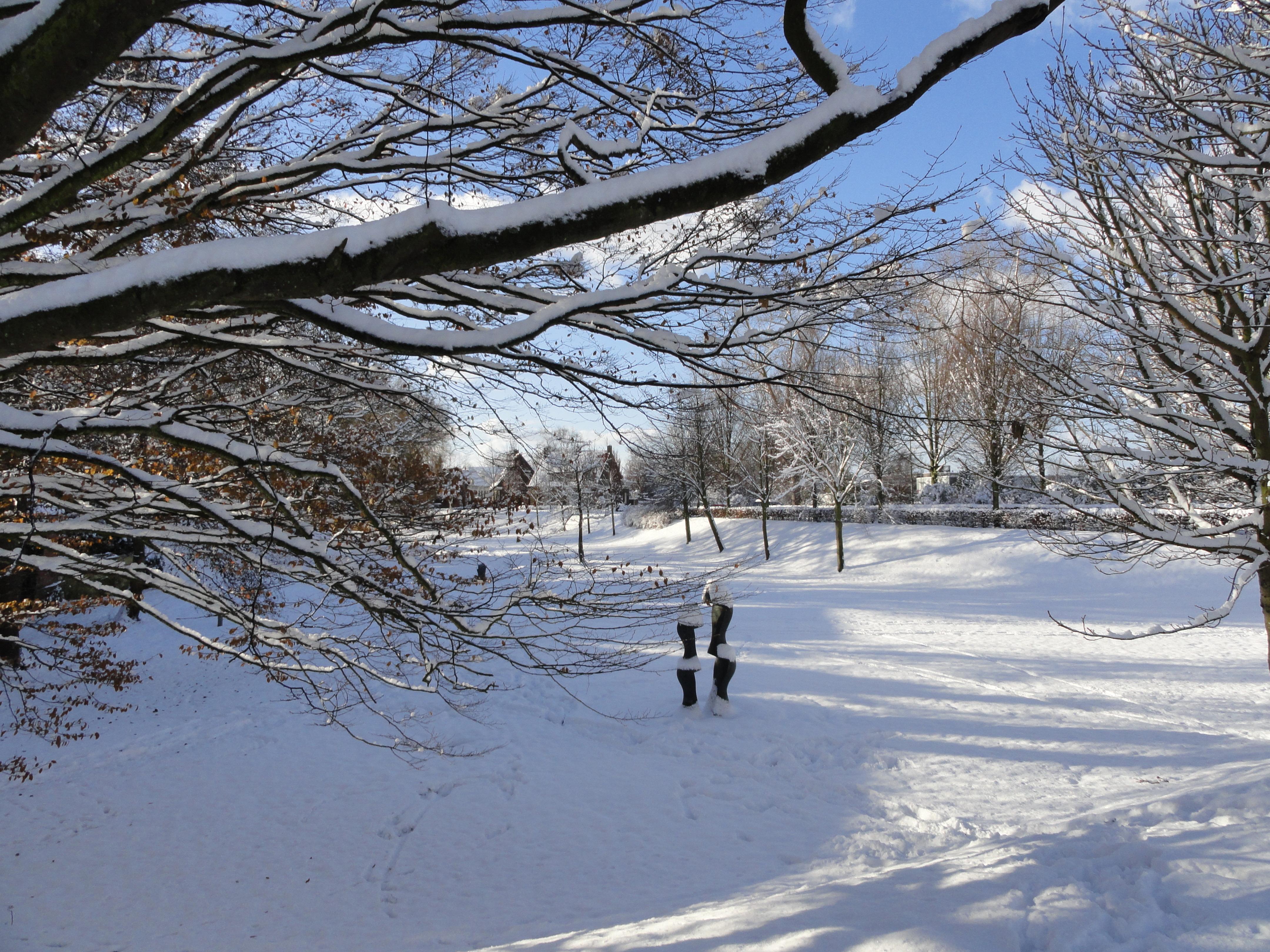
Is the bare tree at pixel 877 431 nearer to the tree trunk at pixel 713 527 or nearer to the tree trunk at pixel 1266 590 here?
the tree trunk at pixel 1266 590

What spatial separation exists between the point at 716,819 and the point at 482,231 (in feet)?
16.8

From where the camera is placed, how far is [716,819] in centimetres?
548

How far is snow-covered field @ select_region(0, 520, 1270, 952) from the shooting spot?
3.47 metres

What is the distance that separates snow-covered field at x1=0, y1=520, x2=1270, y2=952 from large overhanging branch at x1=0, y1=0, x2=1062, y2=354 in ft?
10.2

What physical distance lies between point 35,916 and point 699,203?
696 cm

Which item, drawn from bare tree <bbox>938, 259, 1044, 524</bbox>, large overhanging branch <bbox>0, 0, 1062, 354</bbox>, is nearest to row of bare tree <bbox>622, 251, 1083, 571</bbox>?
bare tree <bbox>938, 259, 1044, 524</bbox>

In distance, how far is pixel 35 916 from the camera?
5.07m

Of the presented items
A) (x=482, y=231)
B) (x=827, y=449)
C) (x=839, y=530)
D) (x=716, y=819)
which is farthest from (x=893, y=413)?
(x=827, y=449)

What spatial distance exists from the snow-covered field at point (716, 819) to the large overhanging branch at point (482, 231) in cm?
311

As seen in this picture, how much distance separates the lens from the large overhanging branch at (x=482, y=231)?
1893 mm

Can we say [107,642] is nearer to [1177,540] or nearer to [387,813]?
[387,813]

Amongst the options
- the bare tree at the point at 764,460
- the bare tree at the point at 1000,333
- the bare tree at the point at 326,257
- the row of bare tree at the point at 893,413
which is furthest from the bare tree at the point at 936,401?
the bare tree at the point at 326,257

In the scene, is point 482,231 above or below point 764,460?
above

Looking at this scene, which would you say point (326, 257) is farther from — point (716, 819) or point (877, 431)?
point (877, 431)
